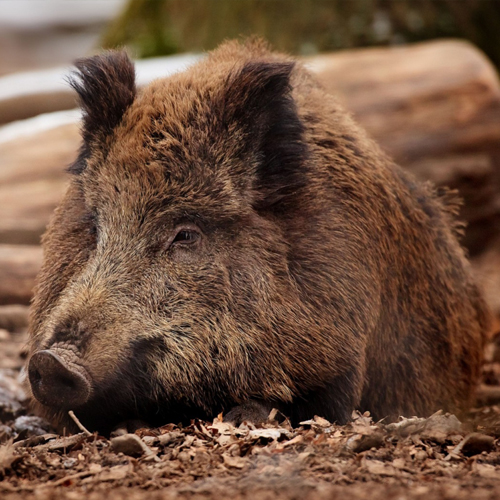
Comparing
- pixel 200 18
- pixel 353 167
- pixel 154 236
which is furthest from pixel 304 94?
pixel 200 18

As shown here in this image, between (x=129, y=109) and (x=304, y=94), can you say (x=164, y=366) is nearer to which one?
(x=129, y=109)

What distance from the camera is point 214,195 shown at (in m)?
4.88

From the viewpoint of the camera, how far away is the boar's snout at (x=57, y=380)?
13.6ft

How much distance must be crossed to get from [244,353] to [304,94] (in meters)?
2.13

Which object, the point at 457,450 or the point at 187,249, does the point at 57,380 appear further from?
the point at 457,450

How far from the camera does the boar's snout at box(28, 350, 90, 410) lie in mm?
4156

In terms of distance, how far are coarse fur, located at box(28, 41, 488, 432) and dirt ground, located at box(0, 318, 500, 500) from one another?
1.12 feet

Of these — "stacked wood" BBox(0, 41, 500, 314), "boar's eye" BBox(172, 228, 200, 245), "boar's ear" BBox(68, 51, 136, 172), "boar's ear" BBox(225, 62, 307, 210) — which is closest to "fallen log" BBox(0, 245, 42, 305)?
"stacked wood" BBox(0, 41, 500, 314)

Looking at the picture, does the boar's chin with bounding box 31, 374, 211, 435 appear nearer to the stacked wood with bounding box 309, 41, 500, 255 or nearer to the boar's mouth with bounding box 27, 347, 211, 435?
the boar's mouth with bounding box 27, 347, 211, 435

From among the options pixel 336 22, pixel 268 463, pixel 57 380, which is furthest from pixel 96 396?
pixel 336 22

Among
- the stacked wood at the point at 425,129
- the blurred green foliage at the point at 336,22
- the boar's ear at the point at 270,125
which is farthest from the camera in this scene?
the blurred green foliage at the point at 336,22

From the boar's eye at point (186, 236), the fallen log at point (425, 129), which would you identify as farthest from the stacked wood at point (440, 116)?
the boar's eye at point (186, 236)

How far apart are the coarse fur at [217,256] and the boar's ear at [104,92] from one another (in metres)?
0.01

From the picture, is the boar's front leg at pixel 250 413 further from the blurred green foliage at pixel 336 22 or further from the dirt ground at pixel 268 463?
the blurred green foliage at pixel 336 22
